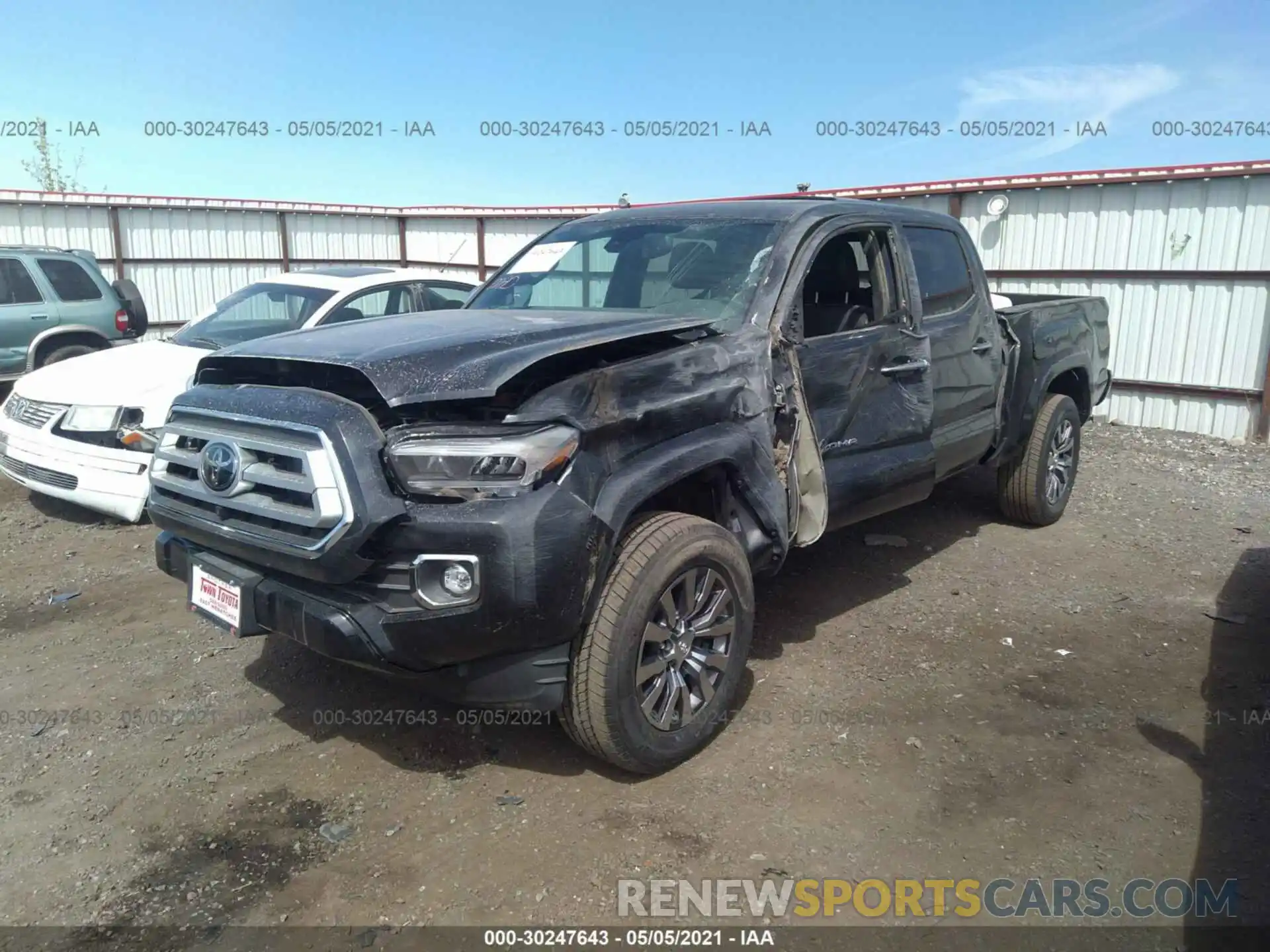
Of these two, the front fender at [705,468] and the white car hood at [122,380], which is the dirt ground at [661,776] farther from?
the white car hood at [122,380]

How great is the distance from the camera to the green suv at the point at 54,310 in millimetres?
8992

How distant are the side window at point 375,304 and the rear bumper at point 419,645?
4090mm

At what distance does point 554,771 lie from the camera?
3.32m

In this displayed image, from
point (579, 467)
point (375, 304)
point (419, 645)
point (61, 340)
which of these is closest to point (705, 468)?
point (579, 467)

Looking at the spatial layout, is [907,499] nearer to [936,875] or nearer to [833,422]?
[833,422]

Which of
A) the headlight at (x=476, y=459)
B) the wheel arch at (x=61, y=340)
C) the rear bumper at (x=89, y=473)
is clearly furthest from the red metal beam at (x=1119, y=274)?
the wheel arch at (x=61, y=340)

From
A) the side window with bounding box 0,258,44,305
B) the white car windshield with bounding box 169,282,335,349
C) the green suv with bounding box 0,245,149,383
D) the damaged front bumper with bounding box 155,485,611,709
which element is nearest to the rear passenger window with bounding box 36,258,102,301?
the green suv with bounding box 0,245,149,383

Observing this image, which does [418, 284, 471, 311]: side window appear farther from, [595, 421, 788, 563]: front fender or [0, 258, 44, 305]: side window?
[0, 258, 44, 305]: side window

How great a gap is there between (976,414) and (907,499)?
0.95 meters

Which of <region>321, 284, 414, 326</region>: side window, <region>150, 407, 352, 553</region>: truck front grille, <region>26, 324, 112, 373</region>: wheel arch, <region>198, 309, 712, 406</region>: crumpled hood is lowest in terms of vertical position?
<region>150, 407, 352, 553</region>: truck front grille

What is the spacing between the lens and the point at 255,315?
7148 mm

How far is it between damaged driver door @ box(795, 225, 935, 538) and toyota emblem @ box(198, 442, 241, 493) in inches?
83.7

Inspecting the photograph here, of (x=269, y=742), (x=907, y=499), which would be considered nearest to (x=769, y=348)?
(x=907, y=499)
